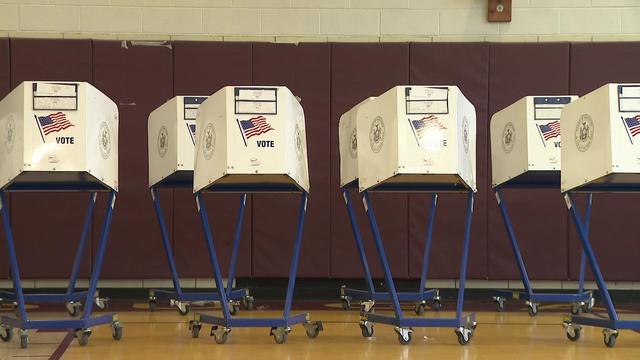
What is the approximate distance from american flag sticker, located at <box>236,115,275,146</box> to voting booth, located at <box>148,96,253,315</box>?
4.84 feet

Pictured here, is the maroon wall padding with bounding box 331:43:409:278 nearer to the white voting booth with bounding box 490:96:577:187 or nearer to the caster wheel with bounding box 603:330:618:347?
the white voting booth with bounding box 490:96:577:187

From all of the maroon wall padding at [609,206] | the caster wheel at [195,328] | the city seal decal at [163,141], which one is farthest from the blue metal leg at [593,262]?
the city seal decal at [163,141]

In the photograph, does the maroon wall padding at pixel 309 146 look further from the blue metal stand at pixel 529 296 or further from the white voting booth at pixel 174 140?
the blue metal stand at pixel 529 296

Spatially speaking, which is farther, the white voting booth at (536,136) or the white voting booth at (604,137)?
the white voting booth at (536,136)

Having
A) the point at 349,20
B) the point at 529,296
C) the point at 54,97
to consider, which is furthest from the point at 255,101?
the point at 349,20

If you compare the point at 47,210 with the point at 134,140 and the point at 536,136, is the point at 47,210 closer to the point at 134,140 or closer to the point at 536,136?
the point at 134,140

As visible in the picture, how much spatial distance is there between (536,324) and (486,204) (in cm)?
205

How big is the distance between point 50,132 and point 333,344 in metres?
2.15

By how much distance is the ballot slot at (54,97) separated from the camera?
222 inches

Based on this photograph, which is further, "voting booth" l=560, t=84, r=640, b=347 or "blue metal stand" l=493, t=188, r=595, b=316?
"blue metal stand" l=493, t=188, r=595, b=316

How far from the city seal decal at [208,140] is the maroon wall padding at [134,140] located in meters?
3.02

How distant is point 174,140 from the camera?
24.0ft

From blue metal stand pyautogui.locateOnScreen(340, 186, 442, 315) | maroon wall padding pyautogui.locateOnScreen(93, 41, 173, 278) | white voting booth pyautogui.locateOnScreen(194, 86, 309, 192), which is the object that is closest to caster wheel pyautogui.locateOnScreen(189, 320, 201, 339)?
white voting booth pyautogui.locateOnScreen(194, 86, 309, 192)

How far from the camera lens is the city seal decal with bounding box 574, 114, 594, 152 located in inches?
228
